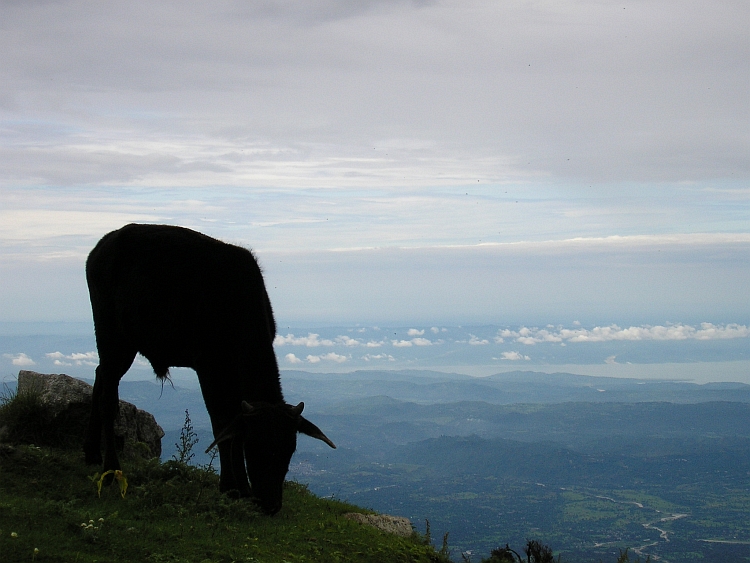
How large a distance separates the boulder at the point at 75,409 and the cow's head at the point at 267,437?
176 inches

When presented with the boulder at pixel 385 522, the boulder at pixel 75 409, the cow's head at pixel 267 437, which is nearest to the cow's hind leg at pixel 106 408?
the boulder at pixel 75 409

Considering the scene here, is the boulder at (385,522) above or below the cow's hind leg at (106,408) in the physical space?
below

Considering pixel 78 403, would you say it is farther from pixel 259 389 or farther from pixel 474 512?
pixel 474 512

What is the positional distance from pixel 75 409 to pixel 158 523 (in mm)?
5074

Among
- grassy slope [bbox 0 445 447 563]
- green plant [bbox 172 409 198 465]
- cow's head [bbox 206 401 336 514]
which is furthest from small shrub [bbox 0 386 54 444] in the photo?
cow's head [bbox 206 401 336 514]

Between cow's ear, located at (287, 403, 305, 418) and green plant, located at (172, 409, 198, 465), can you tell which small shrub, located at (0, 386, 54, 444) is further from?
cow's ear, located at (287, 403, 305, 418)

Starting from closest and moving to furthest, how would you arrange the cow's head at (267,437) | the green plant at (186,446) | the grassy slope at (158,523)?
the grassy slope at (158,523), the cow's head at (267,437), the green plant at (186,446)

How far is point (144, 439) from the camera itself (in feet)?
50.0

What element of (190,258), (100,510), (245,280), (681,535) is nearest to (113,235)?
(190,258)

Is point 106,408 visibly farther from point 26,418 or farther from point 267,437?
point 267,437

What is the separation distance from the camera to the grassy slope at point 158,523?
8.24 meters

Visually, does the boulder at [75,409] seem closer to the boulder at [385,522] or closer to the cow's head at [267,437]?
the cow's head at [267,437]

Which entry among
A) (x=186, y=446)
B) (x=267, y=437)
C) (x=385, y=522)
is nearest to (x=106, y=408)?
(x=186, y=446)

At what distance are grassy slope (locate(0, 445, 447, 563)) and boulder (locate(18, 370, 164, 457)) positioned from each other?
1.05 meters
